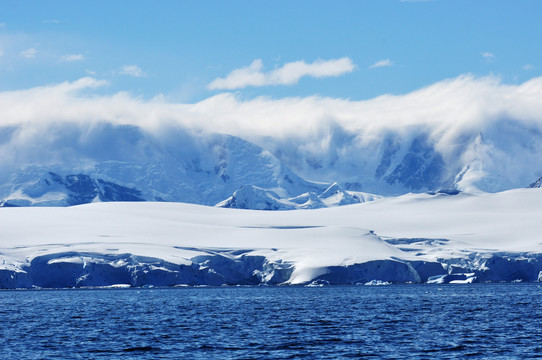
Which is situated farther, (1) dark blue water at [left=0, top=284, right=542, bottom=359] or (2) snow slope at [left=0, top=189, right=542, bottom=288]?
(2) snow slope at [left=0, top=189, right=542, bottom=288]

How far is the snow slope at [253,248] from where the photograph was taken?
107 m

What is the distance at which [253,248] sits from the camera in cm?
12206

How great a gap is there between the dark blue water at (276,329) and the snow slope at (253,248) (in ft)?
106

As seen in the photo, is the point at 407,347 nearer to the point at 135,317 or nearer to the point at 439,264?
the point at 135,317

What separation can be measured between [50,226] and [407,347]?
10182 cm

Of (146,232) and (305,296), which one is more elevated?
(146,232)

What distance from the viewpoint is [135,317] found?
188 ft

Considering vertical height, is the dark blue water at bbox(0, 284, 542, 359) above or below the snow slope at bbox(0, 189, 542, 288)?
below

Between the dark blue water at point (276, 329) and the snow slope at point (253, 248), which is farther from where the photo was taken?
the snow slope at point (253, 248)

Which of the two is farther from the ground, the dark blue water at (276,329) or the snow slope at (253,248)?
the snow slope at (253,248)

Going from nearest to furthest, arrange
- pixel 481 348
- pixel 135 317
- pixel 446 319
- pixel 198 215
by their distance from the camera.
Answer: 1. pixel 481 348
2. pixel 446 319
3. pixel 135 317
4. pixel 198 215

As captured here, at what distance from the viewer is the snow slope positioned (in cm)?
10694

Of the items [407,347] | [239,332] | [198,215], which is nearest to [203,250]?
[198,215]

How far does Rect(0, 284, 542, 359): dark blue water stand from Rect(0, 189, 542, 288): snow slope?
106 ft
